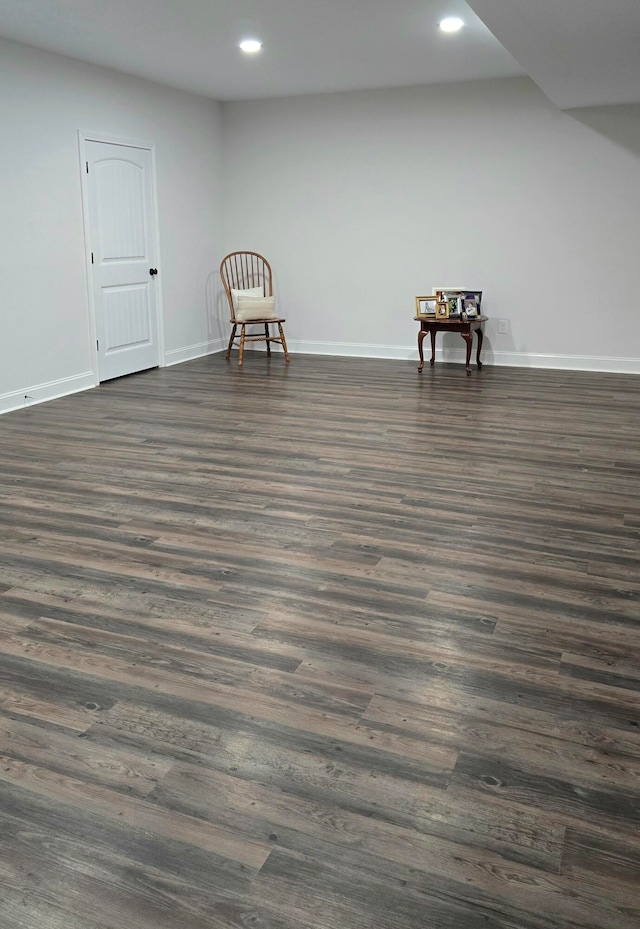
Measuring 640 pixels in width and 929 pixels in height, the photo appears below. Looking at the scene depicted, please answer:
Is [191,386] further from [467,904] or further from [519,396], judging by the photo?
[467,904]

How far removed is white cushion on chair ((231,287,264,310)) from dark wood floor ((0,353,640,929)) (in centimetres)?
345

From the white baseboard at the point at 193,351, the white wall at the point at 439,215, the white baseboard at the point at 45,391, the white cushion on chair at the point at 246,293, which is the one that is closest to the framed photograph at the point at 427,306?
the white wall at the point at 439,215

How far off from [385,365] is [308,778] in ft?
20.3

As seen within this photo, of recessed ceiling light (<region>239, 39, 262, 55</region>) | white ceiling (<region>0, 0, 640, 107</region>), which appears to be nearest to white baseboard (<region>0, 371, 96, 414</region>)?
white ceiling (<region>0, 0, 640, 107</region>)

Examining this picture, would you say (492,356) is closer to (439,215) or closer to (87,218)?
(439,215)

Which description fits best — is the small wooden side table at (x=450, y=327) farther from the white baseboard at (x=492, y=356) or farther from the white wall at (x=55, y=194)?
the white wall at (x=55, y=194)

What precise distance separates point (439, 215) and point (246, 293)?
1.99 metres

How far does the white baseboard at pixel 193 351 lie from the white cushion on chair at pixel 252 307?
0.70 metres

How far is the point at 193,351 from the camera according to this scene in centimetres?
833

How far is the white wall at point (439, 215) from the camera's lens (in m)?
7.25

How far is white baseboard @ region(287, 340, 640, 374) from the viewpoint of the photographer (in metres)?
7.47

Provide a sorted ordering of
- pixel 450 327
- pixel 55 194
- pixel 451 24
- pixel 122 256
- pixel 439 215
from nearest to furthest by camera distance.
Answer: pixel 451 24 → pixel 55 194 → pixel 122 256 → pixel 450 327 → pixel 439 215

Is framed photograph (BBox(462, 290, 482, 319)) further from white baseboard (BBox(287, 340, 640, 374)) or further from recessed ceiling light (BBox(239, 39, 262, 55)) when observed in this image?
recessed ceiling light (BBox(239, 39, 262, 55))

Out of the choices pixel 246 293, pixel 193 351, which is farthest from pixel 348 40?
pixel 193 351
